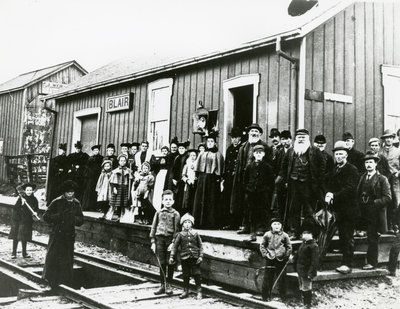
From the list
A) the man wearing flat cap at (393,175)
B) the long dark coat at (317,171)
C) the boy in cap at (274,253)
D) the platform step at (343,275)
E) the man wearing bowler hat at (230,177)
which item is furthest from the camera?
the man wearing bowler hat at (230,177)

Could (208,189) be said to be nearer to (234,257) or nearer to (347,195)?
(234,257)

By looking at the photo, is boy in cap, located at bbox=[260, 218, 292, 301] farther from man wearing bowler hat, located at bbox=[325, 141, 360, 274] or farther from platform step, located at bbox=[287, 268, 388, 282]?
man wearing bowler hat, located at bbox=[325, 141, 360, 274]

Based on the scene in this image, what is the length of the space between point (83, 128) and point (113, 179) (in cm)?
625

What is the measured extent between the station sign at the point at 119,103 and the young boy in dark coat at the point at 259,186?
264 inches

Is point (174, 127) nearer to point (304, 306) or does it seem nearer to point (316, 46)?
point (316, 46)

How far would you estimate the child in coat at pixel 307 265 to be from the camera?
566cm

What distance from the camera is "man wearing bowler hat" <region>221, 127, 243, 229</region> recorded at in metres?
8.21

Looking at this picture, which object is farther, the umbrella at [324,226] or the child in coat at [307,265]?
the umbrella at [324,226]

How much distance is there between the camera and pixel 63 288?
6.96 meters

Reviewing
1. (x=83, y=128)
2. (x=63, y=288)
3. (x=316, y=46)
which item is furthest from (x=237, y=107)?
(x=83, y=128)

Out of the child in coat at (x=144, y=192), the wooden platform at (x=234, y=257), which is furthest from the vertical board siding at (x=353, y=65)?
the child in coat at (x=144, y=192)

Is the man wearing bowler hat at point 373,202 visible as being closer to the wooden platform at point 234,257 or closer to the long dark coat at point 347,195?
the wooden platform at point 234,257

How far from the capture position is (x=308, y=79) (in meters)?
8.47

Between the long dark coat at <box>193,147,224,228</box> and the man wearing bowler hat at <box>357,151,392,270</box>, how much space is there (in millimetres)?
2529
